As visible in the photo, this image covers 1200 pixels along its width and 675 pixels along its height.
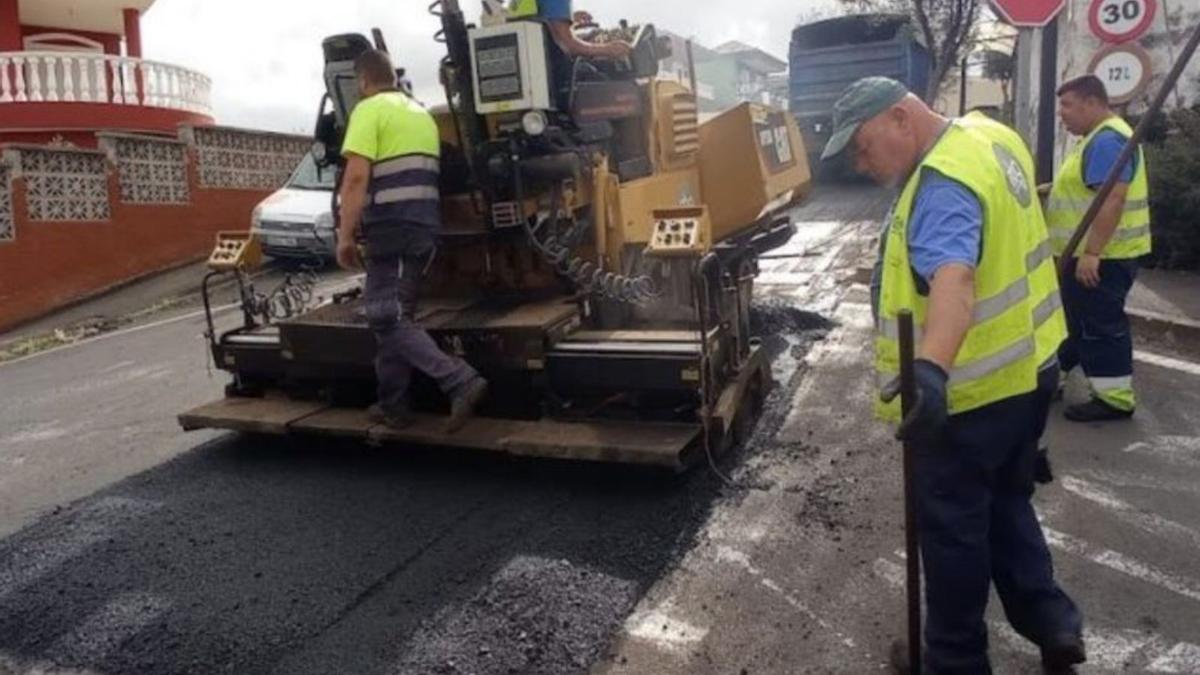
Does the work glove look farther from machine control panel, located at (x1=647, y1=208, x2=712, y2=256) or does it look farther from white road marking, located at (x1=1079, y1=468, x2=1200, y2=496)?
white road marking, located at (x1=1079, y1=468, x2=1200, y2=496)

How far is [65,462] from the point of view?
5.65m

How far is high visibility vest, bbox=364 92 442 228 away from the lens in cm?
472

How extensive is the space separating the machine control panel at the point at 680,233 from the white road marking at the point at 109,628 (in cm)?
249

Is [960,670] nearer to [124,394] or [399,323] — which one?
[399,323]

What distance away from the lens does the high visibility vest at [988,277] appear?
2.65 metres

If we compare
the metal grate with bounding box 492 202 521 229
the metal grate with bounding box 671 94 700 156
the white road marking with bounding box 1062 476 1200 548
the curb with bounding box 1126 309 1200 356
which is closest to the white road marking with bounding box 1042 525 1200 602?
the white road marking with bounding box 1062 476 1200 548

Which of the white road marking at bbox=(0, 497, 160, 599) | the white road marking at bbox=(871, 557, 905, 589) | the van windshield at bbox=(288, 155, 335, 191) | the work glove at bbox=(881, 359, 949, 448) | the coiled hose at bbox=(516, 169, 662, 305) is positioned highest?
the van windshield at bbox=(288, 155, 335, 191)

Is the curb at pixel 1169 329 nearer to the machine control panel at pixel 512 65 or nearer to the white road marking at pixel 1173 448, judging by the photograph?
the white road marking at pixel 1173 448

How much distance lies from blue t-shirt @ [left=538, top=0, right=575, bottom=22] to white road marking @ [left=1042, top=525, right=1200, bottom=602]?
130 inches

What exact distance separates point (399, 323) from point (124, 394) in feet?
12.1

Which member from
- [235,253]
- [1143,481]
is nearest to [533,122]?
[235,253]

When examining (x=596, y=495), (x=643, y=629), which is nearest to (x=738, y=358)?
(x=596, y=495)

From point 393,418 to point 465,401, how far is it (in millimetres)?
429

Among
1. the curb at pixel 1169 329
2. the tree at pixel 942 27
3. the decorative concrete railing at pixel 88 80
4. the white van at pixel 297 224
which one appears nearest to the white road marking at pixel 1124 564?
the curb at pixel 1169 329
